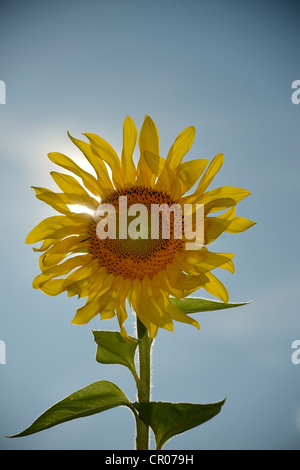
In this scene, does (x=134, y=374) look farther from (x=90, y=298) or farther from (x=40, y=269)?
(x=40, y=269)

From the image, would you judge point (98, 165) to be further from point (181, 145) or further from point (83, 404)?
point (83, 404)

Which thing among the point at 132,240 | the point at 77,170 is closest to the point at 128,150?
the point at 77,170

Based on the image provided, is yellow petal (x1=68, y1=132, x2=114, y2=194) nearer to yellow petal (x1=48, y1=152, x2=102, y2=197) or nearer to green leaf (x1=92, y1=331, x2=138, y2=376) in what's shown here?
yellow petal (x1=48, y1=152, x2=102, y2=197)

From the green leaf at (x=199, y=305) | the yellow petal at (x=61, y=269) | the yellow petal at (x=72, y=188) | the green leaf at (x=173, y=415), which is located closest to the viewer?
the green leaf at (x=173, y=415)

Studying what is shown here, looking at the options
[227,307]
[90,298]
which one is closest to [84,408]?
[90,298]

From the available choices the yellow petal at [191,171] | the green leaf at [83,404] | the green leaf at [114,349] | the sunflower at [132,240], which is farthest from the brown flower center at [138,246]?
the green leaf at [83,404]

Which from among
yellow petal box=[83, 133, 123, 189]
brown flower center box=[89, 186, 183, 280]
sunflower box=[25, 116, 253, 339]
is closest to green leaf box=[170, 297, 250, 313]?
sunflower box=[25, 116, 253, 339]

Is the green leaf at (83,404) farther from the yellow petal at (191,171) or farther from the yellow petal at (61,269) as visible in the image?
the yellow petal at (191,171)
